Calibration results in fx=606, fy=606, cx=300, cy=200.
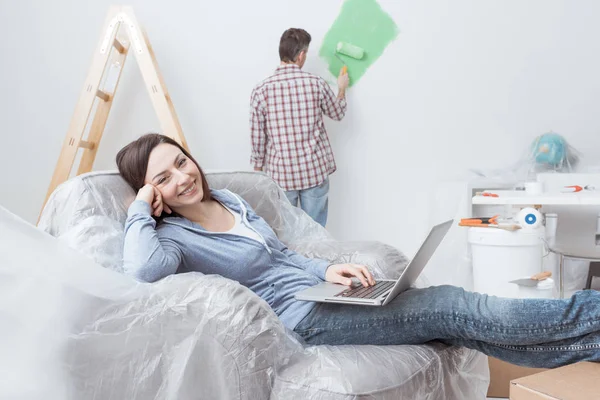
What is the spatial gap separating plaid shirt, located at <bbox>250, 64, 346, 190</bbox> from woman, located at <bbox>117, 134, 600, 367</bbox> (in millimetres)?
1170

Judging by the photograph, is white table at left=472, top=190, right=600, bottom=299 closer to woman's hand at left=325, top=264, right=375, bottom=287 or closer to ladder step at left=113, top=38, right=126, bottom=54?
woman's hand at left=325, top=264, right=375, bottom=287

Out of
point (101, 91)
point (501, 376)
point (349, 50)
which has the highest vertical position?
point (349, 50)

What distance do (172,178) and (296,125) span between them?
1.34 m

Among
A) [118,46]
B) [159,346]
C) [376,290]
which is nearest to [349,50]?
[118,46]

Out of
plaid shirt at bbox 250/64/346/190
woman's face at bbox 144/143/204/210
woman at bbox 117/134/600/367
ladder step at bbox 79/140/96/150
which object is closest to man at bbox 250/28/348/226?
plaid shirt at bbox 250/64/346/190

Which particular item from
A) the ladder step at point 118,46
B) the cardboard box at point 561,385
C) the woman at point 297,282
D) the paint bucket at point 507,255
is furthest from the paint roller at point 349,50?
the cardboard box at point 561,385

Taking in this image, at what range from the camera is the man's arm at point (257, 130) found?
2617 millimetres

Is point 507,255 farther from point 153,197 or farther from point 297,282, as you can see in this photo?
point 153,197

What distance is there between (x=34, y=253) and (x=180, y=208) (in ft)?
1.52

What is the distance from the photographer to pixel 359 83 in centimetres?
284

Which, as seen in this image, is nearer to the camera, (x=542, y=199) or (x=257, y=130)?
(x=542, y=199)

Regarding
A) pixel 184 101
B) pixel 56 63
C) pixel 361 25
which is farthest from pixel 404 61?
pixel 56 63

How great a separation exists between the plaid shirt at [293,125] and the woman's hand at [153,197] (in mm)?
1356

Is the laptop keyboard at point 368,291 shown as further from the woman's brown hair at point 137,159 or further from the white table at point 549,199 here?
the white table at point 549,199
